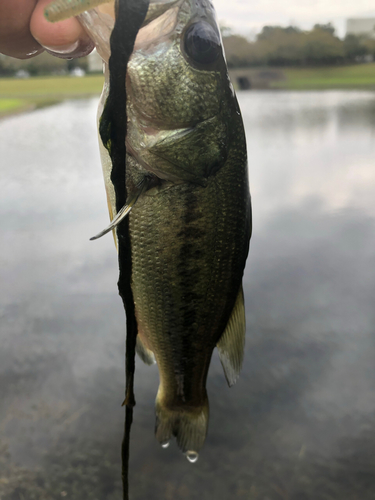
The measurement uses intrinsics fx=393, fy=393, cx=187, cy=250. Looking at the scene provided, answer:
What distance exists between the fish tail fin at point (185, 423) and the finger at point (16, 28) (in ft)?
4.44

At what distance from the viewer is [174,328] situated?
122cm

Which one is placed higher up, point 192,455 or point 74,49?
point 74,49

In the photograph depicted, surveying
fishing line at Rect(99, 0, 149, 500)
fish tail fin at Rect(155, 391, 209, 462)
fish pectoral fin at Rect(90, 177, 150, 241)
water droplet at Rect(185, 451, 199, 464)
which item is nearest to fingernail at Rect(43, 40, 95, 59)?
fishing line at Rect(99, 0, 149, 500)

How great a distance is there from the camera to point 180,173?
0.99m

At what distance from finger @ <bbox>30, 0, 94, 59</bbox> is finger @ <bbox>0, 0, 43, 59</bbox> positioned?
0.05 m

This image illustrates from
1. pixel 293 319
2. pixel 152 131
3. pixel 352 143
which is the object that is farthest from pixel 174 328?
pixel 352 143

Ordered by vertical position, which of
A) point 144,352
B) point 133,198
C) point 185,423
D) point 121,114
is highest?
point 121,114

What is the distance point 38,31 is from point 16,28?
13 centimetres

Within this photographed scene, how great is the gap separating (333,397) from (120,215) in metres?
2.49

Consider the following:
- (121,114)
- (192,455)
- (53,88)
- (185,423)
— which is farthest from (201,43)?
(53,88)

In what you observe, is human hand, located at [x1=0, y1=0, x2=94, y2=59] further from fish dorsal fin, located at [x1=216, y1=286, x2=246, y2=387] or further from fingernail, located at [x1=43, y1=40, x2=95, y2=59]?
fish dorsal fin, located at [x1=216, y1=286, x2=246, y2=387]

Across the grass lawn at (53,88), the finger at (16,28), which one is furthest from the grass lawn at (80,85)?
the finger at (16,28)

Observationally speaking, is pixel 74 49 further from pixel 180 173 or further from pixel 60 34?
pixel 180 173

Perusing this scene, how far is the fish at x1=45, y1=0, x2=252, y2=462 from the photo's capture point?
36.4 inches
